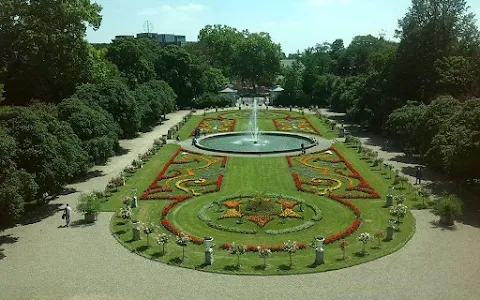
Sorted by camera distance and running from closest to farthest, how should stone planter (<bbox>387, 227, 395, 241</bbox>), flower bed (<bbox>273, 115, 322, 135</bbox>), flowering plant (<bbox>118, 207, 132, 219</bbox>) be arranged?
stone planter (<bbox>387, 227, 395, 241</bbox>) → flowering plant (<bbox>118, 207, 132, 219</bbox>) → flower bed (<bbox>273, 115, 322, 135</bbox>)

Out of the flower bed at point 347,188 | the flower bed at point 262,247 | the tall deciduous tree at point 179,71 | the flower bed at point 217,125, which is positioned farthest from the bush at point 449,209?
the tall deciduous tree at point 179,71

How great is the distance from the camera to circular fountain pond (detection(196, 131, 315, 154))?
151 ft

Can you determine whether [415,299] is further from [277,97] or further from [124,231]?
[277,97]

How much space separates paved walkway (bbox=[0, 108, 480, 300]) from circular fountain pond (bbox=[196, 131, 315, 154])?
75.9 feet

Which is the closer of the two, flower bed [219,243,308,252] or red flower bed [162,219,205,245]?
flower bed [219,243,308,252]

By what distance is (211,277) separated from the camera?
19.8 m

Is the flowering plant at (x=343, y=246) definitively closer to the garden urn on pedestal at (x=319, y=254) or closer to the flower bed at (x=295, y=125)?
the garden urn on pedestal at (x=319, y=254)

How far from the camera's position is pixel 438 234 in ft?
79.9

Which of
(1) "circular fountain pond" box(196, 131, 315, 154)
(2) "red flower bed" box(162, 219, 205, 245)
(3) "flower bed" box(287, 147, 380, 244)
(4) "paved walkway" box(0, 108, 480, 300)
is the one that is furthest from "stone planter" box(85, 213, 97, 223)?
(1) "circular fountain pond" box(196, 131, 315, 154)

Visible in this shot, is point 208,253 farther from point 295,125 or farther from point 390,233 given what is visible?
point 295,125

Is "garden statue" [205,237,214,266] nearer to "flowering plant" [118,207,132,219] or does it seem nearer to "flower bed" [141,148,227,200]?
"flowering plant" [118,207,132,219]

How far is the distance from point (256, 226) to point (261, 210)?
2362mm

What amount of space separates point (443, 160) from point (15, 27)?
3970cm

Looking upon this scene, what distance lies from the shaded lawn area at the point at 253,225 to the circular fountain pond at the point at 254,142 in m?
4.05
